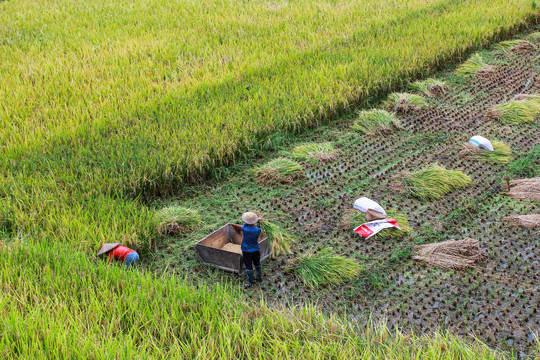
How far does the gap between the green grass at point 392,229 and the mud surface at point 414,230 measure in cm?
4

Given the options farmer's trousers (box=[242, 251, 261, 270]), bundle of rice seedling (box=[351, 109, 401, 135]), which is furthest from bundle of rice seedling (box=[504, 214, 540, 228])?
farmer's trousers (box=[242, 251, 261, 270])

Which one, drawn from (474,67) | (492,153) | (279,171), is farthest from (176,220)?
(474,67)

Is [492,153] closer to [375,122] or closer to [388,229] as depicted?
[375,122]

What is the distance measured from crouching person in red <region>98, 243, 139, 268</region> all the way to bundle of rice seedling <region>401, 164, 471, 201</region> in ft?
7.16

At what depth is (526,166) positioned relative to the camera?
15.1ft

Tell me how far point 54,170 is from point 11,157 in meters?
0.49

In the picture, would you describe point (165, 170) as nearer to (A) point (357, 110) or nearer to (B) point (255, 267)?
(B) point (255, 267)

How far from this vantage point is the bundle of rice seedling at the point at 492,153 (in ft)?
15.5

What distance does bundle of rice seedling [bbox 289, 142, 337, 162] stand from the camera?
4770 millimetres

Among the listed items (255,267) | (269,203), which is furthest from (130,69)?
(255,267)

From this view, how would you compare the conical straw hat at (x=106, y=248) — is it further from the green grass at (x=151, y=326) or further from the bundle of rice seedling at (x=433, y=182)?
the bundle of rice seedling at (x=433, y=182)

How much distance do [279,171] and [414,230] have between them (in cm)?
125

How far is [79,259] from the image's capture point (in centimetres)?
296

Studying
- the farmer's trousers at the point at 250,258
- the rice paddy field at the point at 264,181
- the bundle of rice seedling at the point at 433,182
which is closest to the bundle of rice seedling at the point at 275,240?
the rice paddy field at the point at 264,181
